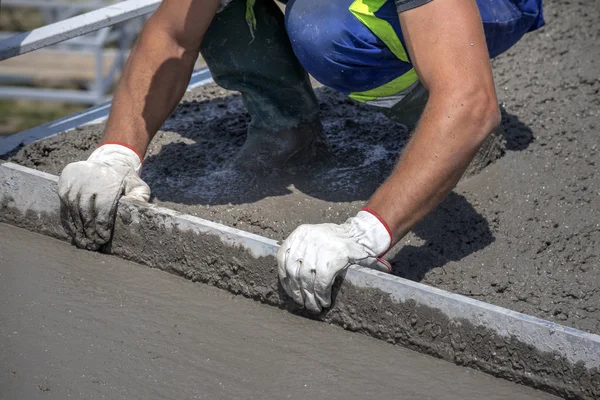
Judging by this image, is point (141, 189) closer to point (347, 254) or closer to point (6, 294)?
point (6, 294)

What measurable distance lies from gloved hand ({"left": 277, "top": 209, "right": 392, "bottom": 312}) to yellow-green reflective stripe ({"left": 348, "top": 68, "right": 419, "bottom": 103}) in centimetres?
60

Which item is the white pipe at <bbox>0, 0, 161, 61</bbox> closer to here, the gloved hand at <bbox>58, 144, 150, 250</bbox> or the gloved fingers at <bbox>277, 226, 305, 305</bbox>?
the gloved hand at <bbox>58, 144, 150, 250</bbox>

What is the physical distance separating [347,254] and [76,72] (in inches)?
218

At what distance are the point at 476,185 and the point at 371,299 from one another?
87 centimetres

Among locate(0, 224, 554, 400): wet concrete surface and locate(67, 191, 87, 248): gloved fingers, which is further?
locate(67, 191, 87, 248): gloved fingers

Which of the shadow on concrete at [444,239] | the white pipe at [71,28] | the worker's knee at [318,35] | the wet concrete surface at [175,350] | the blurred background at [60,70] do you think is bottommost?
the blurred background at [60,70]

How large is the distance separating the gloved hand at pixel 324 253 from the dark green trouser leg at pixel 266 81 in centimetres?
82

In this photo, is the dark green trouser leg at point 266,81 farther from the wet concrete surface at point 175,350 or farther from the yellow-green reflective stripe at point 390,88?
the wet concrete surface at point 175,350

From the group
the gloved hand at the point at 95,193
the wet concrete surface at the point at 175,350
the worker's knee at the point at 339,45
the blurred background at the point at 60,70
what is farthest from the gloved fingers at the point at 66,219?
the blurred background at the point at 60,70

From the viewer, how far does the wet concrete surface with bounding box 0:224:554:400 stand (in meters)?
1.80

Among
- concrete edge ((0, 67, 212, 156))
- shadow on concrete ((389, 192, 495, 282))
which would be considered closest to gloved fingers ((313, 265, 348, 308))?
shadow on concrete ((389, 192, 495, 282))

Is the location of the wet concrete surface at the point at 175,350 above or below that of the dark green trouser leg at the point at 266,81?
below

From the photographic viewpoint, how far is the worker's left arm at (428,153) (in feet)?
6.44

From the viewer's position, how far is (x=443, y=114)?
1.97 m
